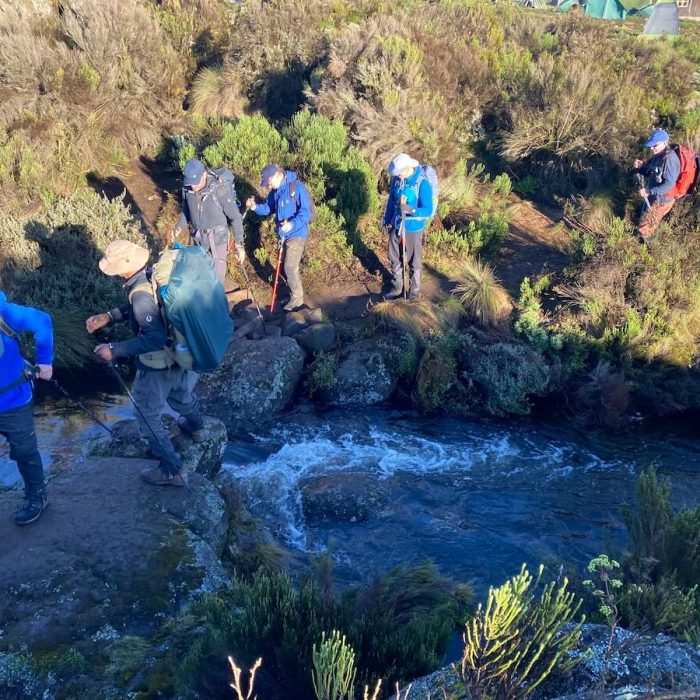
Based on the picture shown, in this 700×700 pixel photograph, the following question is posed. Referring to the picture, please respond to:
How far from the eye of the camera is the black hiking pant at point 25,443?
463 cm

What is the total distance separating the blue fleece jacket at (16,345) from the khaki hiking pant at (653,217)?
25.5 feet

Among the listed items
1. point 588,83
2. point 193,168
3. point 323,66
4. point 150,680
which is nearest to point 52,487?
point 150,680

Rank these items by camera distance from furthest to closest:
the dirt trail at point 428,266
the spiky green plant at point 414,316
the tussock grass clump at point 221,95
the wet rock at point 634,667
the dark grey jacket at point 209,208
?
the tussock grass clump at point 221,95
the dirt trail at point 428,266
the spiky green plant at point 414,316
the dark grey jacket at point 209,208
the wet rock at point 634,667

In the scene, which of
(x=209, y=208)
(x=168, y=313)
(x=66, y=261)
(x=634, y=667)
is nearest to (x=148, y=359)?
(x=168, y=313)

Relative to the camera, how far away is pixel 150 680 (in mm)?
3850

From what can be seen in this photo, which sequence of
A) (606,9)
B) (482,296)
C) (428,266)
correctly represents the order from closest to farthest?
(482,296)
(428,266)
(606,9)

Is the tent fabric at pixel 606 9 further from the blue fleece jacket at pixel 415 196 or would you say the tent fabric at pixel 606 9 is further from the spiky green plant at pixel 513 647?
the spiky green plant at pixel 513 647

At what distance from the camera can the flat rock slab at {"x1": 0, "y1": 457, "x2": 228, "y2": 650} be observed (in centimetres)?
433

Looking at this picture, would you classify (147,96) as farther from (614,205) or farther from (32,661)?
(32,661)

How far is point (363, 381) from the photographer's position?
8578 mm

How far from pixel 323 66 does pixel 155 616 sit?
10.9 metres

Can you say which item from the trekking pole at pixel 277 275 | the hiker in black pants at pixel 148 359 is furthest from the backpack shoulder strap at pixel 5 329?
the trekking pole at pixel 277 275

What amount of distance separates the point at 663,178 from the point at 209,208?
602 cm

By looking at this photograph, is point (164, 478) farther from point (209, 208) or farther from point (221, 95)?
point (221, 95)
